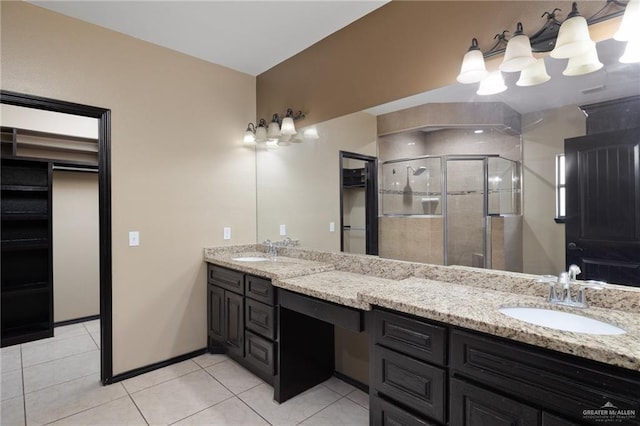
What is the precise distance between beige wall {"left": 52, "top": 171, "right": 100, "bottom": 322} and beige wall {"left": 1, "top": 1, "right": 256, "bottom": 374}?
1.73m

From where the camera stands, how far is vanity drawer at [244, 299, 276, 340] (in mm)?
2277

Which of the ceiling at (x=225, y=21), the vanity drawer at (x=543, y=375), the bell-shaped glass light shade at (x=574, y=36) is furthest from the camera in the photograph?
the ceiling at (x=225, y=21)

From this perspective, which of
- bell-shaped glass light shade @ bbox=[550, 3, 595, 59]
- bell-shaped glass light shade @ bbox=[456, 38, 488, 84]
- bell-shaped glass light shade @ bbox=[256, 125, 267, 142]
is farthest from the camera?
bell-shaped glass light shade @ bbox=[256, 125, 267, 142]

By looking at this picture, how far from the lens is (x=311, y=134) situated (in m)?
2.94

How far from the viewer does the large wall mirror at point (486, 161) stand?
1562 millimetres

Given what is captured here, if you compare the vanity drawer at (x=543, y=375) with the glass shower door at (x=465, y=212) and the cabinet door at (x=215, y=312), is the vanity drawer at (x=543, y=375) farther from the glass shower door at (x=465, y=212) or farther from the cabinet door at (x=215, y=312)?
the cabinet door at (x=215, y=312)

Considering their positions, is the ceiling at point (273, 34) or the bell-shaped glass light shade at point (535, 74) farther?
the bell-shaped glass light shade at point (535, 74)

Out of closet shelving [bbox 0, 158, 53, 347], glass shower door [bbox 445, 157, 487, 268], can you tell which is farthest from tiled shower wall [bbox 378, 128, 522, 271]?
closet shelving [bbox 0, 158, 53, 347]

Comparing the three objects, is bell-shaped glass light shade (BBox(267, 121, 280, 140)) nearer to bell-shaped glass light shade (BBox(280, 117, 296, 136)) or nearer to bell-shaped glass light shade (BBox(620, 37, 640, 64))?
bell-shaped glass light shade (BBox(280, 117, 296, 136))

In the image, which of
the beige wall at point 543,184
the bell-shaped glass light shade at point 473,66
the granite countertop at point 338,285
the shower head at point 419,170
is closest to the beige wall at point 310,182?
the shower head at point 419,170

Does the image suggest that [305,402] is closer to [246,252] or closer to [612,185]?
[246,252]

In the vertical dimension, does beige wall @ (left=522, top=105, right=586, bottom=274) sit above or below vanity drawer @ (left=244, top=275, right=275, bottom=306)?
above

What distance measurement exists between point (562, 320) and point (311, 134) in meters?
2.26

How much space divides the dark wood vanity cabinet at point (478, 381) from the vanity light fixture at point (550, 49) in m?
1.30
